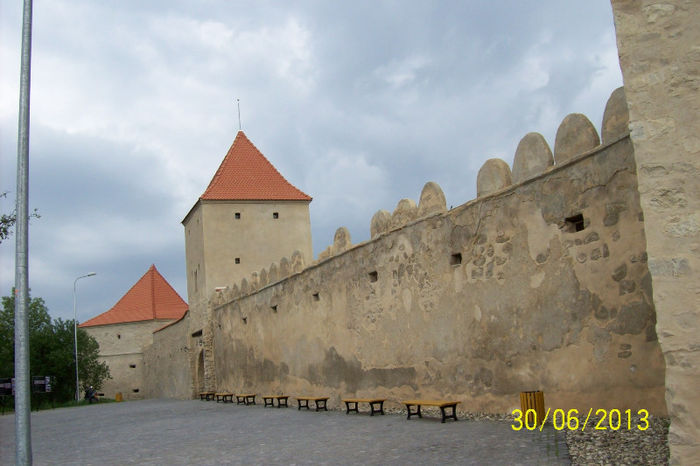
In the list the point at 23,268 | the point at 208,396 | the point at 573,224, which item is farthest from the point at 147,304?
the point at 573,224

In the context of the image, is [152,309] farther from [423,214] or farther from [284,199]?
[423,214]

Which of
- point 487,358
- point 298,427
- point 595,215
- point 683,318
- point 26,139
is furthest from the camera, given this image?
point 298,427

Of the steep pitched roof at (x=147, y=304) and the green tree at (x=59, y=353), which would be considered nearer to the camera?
the green tree at (x=59, y=353)

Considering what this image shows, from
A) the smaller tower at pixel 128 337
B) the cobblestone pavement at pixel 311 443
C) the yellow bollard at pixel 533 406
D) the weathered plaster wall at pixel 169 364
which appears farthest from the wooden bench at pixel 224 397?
the smaller tower at pixel 128 337

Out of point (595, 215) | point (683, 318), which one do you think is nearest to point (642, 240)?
point (595, 215)

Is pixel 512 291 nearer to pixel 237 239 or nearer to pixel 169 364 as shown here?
pixel 237 239

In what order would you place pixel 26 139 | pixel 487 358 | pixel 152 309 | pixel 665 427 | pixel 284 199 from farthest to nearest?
pixel 152 309 → pixel 284 199 → pixel 487 358 → pixel 26 139 → pixel 665 427

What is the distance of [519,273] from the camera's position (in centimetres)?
845

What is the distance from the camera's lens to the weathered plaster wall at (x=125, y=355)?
40562 millimetres

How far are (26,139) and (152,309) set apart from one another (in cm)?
3631
